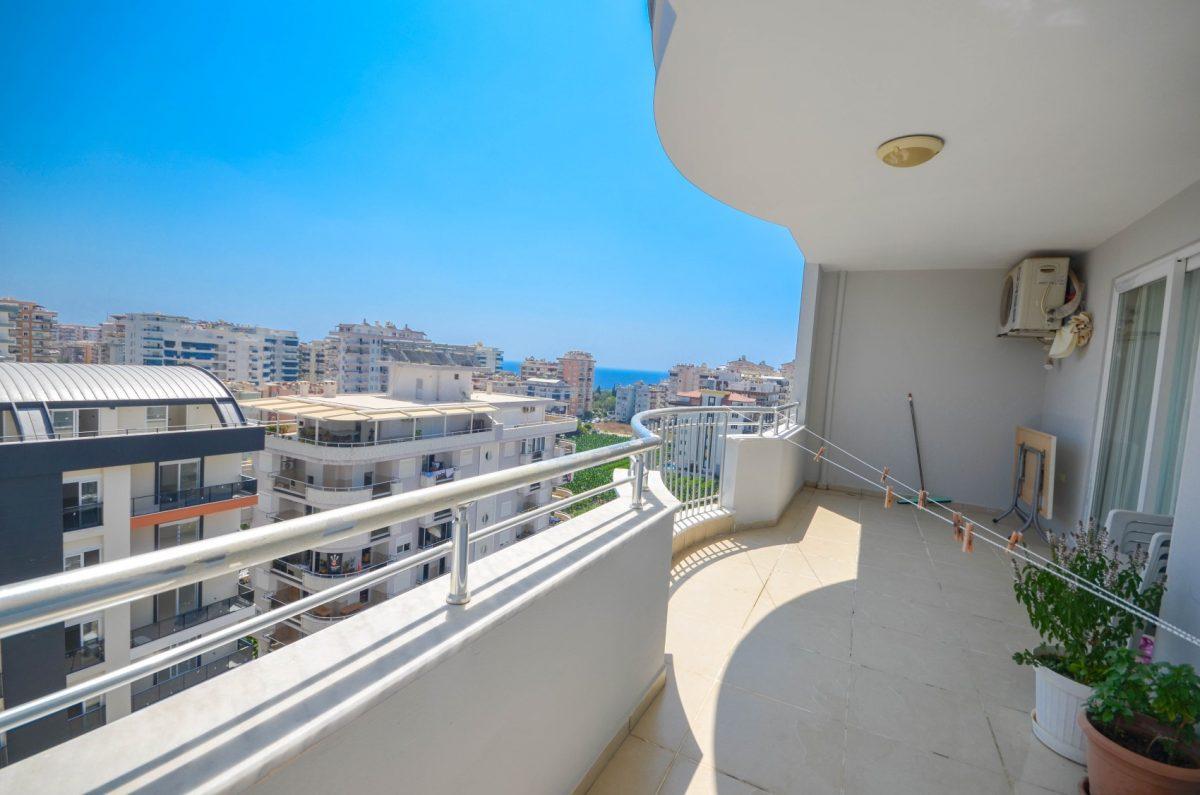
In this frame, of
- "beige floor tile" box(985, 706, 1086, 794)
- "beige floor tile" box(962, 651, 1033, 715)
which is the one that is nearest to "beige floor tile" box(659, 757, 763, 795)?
"beige floor tile" box(985, 706, 1086, 794)

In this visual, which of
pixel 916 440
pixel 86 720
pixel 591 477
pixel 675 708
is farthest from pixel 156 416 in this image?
pixel 916 440

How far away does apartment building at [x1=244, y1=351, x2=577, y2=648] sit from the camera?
71.0 inches

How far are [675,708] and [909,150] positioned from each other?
3.07m

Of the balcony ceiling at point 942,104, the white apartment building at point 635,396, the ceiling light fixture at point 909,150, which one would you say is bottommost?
the white apartment building at point 635,396

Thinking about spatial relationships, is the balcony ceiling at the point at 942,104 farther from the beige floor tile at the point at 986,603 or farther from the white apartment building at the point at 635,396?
the white apartment building at the point at 635,396

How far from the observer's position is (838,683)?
87.3 inches

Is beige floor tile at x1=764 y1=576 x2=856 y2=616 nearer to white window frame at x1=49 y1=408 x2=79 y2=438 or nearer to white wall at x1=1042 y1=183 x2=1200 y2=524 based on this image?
white wall at x1=1042 y1=183 x2=1200 y2=524

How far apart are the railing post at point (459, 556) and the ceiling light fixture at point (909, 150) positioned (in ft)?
9.59

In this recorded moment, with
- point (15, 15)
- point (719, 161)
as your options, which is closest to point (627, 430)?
point (719, 161)

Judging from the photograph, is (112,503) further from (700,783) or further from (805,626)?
(805,626)

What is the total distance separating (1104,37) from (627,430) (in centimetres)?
233

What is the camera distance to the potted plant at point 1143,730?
4.41 ft

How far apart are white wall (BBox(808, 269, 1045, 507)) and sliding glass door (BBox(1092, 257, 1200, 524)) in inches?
53.3

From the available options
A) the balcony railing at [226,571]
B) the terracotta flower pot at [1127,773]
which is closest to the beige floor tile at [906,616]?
the terracotta flower pot at [1127,773]
